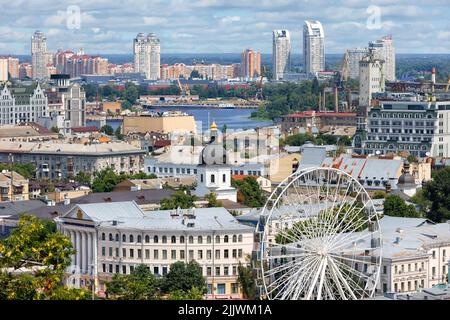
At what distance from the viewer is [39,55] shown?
73.6 metres

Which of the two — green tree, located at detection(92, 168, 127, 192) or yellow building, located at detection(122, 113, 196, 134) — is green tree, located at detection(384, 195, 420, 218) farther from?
yellow building, located at detection(122, 113, 196, 134)

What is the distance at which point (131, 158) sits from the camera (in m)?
35.9

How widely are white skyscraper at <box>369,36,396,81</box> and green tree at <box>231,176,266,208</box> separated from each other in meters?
36.3

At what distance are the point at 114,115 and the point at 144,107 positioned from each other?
35.8 feet

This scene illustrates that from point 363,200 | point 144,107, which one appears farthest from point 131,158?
point 144,107

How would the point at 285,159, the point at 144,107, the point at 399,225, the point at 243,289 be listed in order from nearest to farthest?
the point at 243,289
the point at 399,225
the point at 285,159
the point at 144,107

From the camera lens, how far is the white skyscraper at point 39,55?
6457 centimetres

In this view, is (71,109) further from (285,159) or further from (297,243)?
(297,243)

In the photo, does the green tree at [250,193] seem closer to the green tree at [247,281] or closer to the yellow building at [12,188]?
the yellow building at [12,188]

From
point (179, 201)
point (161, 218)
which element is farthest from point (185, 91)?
point (161, 218)

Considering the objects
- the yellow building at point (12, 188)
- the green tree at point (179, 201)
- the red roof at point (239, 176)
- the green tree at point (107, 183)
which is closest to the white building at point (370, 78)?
the red roof at point (239, 176)
